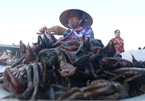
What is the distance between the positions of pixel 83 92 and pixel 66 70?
24cm

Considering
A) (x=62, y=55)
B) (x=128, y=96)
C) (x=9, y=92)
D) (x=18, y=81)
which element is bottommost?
(x=128, y=96)

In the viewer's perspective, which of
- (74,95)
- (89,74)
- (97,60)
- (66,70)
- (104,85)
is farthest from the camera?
(97,60)

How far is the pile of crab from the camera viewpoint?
46.0 inches

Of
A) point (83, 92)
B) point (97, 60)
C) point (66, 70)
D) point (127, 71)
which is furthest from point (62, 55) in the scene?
point (127, 71)

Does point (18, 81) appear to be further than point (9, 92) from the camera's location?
No

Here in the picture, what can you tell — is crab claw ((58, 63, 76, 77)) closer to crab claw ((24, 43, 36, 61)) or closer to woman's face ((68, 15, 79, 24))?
crab claw ((24, 43, 36, 61))

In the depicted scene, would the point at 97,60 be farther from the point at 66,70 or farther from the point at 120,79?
the point at 66,70

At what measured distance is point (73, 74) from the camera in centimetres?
135

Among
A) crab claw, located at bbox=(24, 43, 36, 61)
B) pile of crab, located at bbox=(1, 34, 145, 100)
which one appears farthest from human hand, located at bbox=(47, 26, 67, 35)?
crab claw, located at bbox=(24, 43, 36, 61)

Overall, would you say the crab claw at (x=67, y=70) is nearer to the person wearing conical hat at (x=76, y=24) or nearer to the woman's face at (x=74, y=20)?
the person wearing conical hat at (x=76, y=24)

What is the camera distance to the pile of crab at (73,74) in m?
1.17

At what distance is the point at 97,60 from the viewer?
5.10 ft

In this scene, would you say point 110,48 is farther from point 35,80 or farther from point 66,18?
point 66,18

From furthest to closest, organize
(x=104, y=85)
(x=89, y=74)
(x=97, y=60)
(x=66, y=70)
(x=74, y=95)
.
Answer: (x=97, y=60) → (x=89, y=74) → (x=66, y=70) → (x=104, y=85) → (x=74, y=95)
